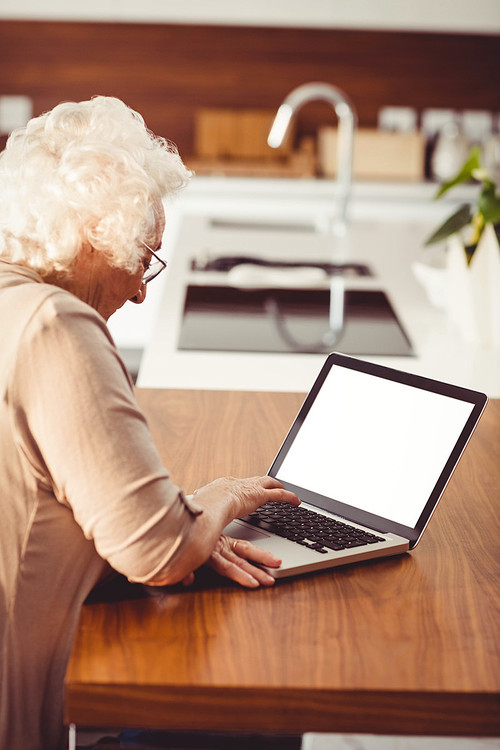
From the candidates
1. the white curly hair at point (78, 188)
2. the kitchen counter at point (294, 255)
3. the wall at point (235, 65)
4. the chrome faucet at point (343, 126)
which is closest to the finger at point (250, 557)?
the white curly hair at point (78, 188)

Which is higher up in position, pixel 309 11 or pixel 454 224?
pixel 309 11

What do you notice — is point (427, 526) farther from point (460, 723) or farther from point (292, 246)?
point (292, 246)

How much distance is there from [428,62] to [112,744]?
474 centimetres

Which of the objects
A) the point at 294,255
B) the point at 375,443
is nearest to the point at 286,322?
the point at 294,255

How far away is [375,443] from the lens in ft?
3.63

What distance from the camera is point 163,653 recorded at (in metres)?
0.79

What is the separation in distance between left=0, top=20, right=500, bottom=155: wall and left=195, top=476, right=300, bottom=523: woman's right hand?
4353 millimetres

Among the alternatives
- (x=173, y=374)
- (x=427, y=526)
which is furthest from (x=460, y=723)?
(x=173, y=374)

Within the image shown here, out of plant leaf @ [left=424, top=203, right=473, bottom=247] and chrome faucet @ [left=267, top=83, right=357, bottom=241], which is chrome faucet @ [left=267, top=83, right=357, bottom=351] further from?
plant leaf @ [left=424, top=203, right=473, bottom=247]

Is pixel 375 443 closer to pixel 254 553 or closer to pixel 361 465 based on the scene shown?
pixel 361 465

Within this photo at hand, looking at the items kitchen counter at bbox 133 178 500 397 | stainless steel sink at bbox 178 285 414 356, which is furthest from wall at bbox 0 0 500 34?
stainless steel sink at bbox 178 285 414 356

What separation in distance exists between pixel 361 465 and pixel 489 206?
1.08m

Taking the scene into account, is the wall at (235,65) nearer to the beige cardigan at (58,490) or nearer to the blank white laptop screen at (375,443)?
the blank white laptop screen at (375,443)

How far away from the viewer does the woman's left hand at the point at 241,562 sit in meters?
0.92
